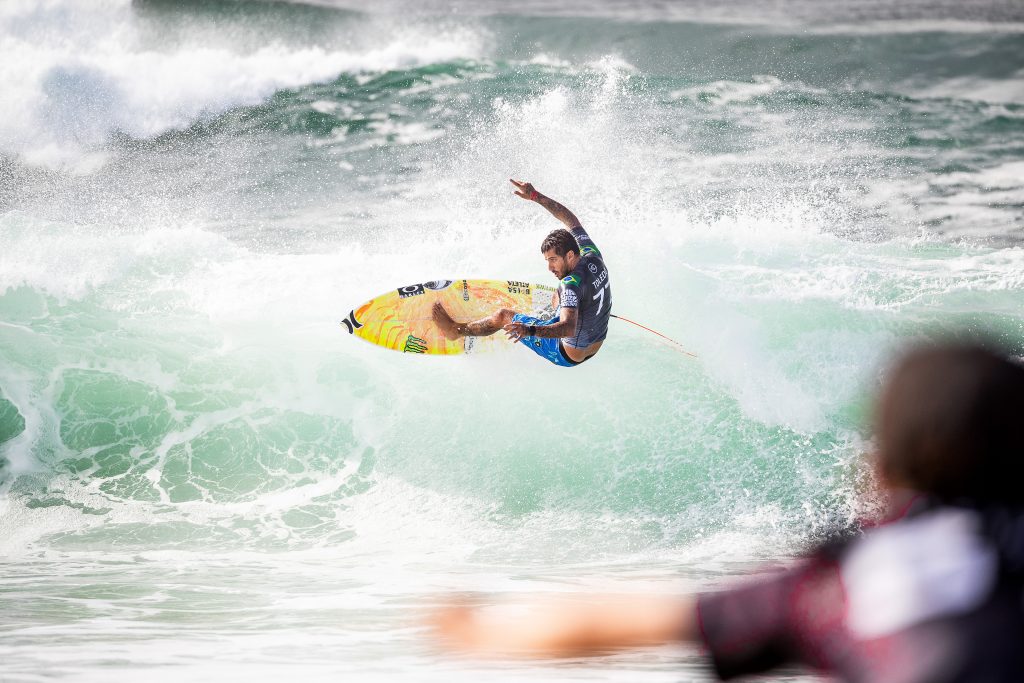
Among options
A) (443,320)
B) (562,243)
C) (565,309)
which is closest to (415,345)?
(443,320)

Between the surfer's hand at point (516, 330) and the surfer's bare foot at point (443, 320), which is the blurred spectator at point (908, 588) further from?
the surfer's bare foot at point (443, 320)

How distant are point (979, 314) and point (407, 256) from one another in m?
3.45

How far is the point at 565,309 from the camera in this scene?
4.25 metres

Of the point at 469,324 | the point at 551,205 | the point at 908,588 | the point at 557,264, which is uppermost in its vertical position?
the point at 551,205

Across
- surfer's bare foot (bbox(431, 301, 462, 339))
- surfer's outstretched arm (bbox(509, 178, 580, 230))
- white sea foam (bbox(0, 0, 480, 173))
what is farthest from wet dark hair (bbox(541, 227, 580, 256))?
white sea foam (bbox(0, 0, 480, 173))

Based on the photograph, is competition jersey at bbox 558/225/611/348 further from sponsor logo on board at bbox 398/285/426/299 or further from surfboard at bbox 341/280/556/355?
sponsor logo on board at bbox 398/285/426/299

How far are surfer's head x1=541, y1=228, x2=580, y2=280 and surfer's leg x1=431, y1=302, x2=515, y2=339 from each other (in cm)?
30

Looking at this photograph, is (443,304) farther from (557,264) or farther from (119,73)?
(119,73)

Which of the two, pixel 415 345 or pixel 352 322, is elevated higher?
pixel 352 322

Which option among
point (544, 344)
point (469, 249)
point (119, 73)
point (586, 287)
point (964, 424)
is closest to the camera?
point (964, 424)

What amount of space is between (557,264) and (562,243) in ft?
0.33

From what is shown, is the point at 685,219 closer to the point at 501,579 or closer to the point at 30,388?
the point at 501,579

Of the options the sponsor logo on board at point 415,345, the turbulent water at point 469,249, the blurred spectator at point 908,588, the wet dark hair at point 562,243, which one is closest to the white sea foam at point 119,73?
the turbulent water at point 469,249

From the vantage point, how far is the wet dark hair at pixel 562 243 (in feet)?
13.9
